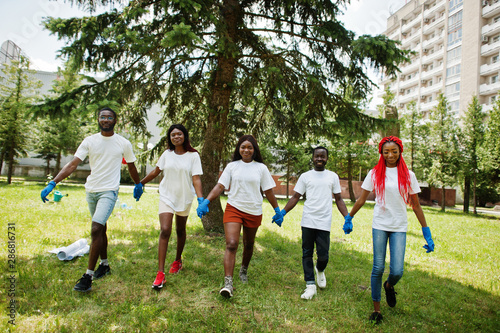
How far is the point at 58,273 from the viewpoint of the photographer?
14.3ft

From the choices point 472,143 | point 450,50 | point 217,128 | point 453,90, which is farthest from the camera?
point 450,50

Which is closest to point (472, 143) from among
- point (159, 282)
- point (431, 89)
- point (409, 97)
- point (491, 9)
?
point (159, 282)

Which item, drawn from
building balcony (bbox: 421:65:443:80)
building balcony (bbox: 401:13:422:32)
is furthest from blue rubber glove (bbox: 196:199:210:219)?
building balcony (bbox: 401:13:422:32)

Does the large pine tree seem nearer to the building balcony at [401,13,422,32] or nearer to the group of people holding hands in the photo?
the group of people holding hands

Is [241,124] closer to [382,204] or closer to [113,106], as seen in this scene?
[113,106]

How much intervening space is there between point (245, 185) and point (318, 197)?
3.67ft

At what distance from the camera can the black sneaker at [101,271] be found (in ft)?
Answer: 14.2

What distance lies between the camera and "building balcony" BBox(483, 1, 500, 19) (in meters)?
36.7

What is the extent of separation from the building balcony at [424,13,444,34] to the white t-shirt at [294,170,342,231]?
57570 millimetres

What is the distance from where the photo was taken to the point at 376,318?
11.9 feet

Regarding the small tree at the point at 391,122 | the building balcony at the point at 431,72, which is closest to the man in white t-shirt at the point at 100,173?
the small tree at the point at 391,122

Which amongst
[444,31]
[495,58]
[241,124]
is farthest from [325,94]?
[444,31]

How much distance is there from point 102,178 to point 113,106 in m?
1.62

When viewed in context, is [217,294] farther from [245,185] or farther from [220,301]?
[245,185]
